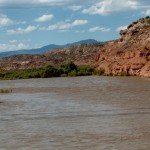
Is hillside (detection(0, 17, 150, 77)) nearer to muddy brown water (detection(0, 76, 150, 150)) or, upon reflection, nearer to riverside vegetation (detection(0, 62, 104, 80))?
riverside vegetation (detection(0, 62, 104, 80))

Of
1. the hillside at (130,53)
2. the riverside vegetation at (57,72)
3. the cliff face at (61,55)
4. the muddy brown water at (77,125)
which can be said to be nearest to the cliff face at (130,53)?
the hillside at (130,53)

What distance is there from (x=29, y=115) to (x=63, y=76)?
149 ft

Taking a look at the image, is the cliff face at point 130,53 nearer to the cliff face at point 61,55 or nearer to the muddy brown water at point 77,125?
the muddy brown water at point 77,125

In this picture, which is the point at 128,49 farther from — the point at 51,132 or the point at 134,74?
the point at 51,132

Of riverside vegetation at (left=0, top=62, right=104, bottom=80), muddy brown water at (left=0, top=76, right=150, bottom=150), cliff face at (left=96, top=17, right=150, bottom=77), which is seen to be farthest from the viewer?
riverside vegetation at (left=0, top=62, right=104, bottom=80)

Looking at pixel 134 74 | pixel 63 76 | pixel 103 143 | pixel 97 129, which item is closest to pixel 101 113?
pixel 97 129

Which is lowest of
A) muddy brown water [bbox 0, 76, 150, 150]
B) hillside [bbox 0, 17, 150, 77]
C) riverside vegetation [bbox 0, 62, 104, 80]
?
muddy brown water [bbox 0, 76, 150, 150]

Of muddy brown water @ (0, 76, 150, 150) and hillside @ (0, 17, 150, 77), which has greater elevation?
hillside @ (0, 17, 150, 77)

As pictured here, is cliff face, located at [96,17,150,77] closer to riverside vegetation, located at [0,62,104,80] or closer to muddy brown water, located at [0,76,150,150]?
riverside vegetation, located at [0,62,104,80]

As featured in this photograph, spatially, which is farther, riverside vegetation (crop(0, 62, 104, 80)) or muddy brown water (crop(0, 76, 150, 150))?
riverside vegetation (crop(0, 62, 104, 80))

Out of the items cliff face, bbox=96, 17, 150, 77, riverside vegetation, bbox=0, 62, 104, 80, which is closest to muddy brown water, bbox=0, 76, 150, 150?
cliff face, bbox=96, 17, 150, 77

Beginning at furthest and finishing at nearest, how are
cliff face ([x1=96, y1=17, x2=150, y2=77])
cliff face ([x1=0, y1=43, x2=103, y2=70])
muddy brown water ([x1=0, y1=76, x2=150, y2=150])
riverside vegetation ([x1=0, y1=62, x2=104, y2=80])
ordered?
cliff face ([x1=0, y1=43, x2=103, y2=70]) → riverside vegetation ([x1=0, y1=62, x2=104, y2=80]) → cliff face ([x1=96, y1=17, x2=150, y2=77]) → muddy brown water ([x1=0, y1=76, x2=150, y2=150])

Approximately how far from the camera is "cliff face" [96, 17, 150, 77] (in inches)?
2366

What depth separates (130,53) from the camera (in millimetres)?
63781
